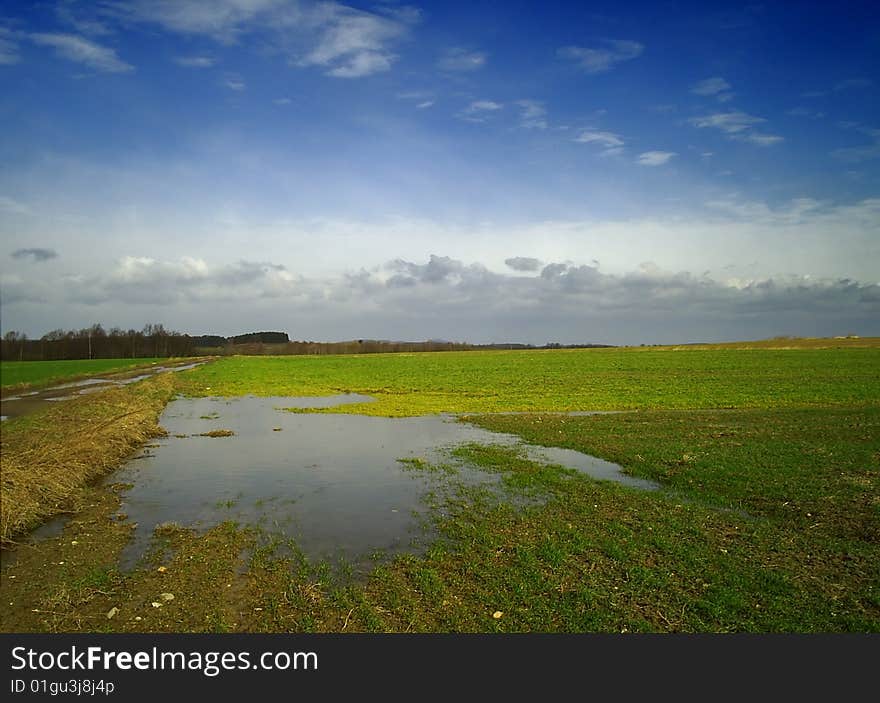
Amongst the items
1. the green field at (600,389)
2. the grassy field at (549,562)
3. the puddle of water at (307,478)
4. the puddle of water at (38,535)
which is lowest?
the puddle of water at (307,478)

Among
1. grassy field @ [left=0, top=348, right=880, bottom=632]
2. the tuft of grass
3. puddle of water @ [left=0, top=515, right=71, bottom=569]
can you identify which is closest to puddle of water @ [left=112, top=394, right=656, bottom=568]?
the tuft of grass

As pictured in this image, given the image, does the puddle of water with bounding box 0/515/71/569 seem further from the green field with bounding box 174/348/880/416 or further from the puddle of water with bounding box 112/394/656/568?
the green field with bounding box 174/348/880/416

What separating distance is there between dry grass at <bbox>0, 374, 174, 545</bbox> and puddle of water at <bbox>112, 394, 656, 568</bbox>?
0.96 m

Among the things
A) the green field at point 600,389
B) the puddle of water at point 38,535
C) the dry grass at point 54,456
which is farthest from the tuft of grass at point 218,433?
the puddle of water at point 38,535

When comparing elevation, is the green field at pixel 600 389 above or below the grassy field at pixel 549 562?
above

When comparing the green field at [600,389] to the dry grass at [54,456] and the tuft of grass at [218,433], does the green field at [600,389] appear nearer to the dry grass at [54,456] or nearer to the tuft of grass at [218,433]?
the tuft of grass at [218,433]

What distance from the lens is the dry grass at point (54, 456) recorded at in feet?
35.6

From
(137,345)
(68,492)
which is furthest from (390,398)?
(137,345)

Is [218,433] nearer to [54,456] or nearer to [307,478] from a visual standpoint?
[307,478]

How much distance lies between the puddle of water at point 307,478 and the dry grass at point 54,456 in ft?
3.16

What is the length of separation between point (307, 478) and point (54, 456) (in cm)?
634

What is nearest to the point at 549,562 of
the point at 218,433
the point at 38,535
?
the point at 38,535

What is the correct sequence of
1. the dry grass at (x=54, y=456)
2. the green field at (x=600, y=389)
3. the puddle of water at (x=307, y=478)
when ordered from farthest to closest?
the green field at (x=600, y=389), the puddle of water at (x=307, y=478), the dry grass at (x=54, y=456)

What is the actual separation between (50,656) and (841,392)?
139 ft
